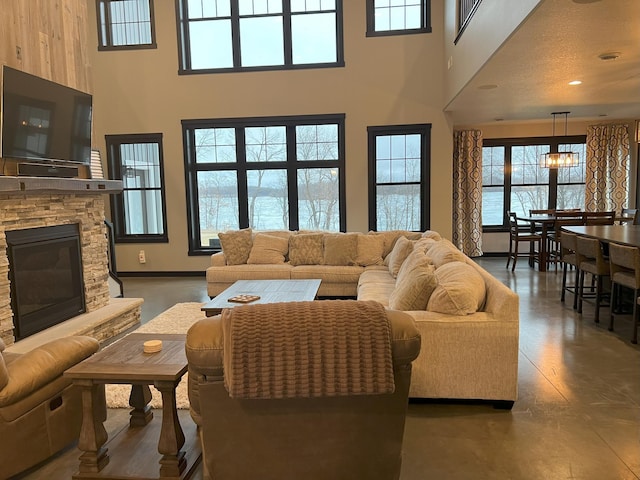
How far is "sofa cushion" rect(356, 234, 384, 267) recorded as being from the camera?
582cm

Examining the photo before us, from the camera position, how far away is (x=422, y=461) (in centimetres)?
239

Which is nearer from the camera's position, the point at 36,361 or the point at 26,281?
the point at 36,361

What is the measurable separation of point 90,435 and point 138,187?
618cm

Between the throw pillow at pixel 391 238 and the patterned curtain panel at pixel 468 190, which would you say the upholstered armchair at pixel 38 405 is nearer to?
the throw pillow at pixel 391 238

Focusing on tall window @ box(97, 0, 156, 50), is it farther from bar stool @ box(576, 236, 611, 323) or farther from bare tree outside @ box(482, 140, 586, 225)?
bar stool @ box(576, 236, 611, 323)

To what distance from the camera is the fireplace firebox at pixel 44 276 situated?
12.6 ft

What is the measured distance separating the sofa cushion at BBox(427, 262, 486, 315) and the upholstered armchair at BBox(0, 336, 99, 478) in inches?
82.1

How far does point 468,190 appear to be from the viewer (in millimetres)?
8789

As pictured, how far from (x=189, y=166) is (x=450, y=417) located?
6161 millimetres

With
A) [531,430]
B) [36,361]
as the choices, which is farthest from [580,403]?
[36,361]

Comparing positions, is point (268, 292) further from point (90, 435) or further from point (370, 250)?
point (90, 435)

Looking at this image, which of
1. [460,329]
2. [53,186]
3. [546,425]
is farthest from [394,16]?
[546,425]

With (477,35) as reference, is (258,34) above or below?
above

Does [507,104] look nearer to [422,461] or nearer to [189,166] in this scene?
[189,166]
